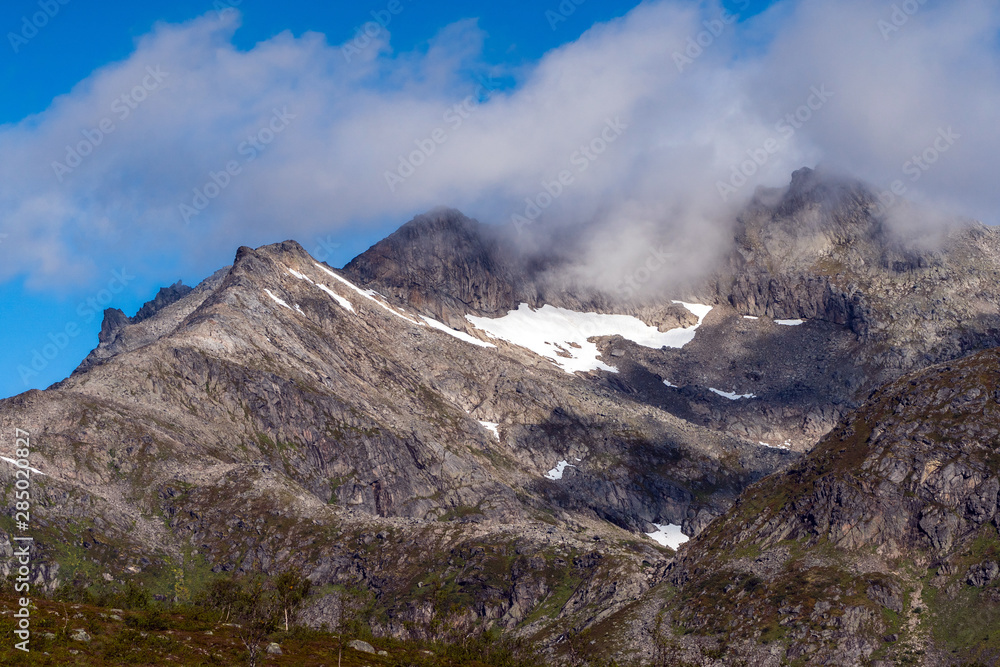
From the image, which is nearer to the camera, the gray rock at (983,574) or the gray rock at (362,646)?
the gray rock at (362,646)

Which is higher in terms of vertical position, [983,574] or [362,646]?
[362,646]

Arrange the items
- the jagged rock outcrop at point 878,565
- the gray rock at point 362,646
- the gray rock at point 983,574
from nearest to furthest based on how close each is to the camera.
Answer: the gray rock at point 362,646
the jagged rock outcrop at point 878,565
the gray rock at point 983,574

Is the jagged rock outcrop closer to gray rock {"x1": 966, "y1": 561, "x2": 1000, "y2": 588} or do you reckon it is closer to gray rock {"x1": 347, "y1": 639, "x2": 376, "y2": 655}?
gray rock {"x1": 966, "y1": 561, "x2": 1000, "y2": 588}

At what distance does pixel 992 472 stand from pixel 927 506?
1396 centimetres

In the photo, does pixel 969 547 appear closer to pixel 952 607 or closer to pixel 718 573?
pixel 952 607

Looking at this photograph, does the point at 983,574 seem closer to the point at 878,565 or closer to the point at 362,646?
the point at 878,565

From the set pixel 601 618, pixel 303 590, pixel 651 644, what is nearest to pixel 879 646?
pixel 651 644

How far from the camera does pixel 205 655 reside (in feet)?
249

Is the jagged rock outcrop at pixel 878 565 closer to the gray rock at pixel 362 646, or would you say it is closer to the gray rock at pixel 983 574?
the gray rock at pixel 983 574

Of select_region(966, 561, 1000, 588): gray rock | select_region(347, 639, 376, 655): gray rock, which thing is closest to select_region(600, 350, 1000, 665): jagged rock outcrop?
select_region(966, 561, 1000, 588): gray rock

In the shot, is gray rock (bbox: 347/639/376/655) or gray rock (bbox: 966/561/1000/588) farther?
gray rock (bbox: 966/561/1000/588)

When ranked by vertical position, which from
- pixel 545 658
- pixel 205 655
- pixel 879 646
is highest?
pixel 205 655

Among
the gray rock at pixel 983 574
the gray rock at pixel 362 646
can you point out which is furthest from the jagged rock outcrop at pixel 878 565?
the gray rock at pixel 362 646

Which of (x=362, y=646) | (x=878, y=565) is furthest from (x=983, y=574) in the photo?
(x=362, y=646)
